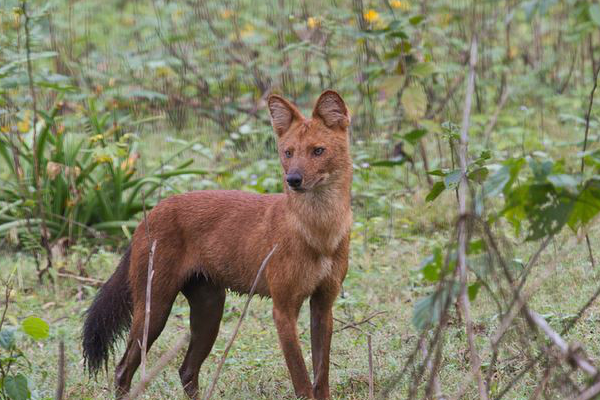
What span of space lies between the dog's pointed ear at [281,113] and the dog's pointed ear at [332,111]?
13 cm

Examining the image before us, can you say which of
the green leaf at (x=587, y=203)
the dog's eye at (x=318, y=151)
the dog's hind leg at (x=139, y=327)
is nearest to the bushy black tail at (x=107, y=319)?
the dog's hind leg at (x=139, y=327)

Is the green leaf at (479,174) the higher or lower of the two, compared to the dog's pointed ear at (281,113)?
lower

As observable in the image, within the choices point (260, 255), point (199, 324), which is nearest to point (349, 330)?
point (199, 324)

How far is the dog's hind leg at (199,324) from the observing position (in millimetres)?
4895

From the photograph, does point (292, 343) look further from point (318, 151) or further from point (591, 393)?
point (591, 393)

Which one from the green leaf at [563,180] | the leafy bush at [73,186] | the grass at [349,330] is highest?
the green leaf at [563,180]

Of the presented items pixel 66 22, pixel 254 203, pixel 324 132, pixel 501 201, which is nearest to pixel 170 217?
pixel 254 203

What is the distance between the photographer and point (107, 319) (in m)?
4.89

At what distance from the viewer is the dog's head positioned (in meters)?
4.39

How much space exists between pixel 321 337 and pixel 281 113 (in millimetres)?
1075

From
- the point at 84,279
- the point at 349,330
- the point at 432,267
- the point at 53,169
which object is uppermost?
the point at 432,267

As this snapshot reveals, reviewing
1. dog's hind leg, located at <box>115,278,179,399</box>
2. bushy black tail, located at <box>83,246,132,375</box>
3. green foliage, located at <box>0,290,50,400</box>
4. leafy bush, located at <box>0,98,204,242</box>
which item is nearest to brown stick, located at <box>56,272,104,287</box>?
leafy bush, located at <box>0,98,204,242</box>

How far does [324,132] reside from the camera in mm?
4562

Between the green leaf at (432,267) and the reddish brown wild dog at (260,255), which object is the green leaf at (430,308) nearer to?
the green leaf at (432,267)
